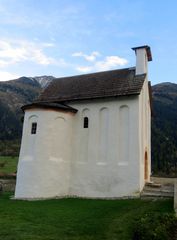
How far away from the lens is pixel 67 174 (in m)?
22.9

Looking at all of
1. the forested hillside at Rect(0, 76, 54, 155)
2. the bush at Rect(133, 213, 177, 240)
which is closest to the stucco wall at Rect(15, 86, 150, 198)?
the bush at Rect(133, 213, 177, 240)

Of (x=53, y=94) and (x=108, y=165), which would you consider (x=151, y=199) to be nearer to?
(x=108, y=165)

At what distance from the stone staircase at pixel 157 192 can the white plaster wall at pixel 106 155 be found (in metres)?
0.68

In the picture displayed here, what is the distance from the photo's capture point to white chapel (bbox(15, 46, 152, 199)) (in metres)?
21.2

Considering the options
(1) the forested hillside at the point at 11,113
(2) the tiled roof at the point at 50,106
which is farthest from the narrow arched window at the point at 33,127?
(1) the forested hillside at the point at 11,113

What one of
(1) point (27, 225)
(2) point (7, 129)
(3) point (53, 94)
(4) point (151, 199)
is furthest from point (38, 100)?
(2) point (7, 129)

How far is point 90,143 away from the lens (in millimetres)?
22922

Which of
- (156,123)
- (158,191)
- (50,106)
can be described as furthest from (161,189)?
(156,123)

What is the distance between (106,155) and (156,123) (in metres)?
82.3

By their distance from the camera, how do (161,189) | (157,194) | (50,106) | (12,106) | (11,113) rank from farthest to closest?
1. (12,106)
2. (11,113)
3. (50,106)
4. (161,189)
5. (157,194)

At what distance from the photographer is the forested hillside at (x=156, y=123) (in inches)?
2485

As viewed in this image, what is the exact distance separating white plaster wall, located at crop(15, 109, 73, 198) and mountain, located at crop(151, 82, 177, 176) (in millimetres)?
14109

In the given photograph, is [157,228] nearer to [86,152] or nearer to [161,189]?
[161,189]

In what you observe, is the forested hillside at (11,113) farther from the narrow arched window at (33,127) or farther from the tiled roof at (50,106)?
the narrow arched window at (33,127)
